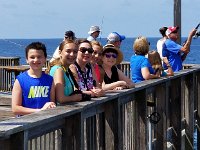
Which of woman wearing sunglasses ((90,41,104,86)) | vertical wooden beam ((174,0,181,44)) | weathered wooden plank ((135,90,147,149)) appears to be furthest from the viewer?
vertical wooden beam ((174,0,181,44))

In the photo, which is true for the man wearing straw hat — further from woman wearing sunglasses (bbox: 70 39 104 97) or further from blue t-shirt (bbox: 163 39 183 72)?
woman wearing sunglasses (bbox: 70 39 104 97)

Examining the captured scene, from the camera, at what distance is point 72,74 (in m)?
4.92

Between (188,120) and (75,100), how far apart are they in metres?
4.94

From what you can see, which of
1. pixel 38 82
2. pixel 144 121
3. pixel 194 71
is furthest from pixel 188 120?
pixel 38 82

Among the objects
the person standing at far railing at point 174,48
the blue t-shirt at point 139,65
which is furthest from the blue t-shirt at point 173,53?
the blue t-shirt at point 139,65

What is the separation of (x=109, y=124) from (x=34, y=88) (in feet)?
3.71

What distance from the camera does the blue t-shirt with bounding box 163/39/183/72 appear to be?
29.5 feet

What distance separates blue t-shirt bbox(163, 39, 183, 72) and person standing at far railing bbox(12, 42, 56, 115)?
4.64m

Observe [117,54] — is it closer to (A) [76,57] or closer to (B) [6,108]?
(A) [76,57]

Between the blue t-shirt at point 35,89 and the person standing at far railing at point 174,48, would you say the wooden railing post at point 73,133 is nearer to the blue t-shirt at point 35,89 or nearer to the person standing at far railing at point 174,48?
the blue t-shirt at point 35,89

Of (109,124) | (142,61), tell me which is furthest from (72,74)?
(142,61)

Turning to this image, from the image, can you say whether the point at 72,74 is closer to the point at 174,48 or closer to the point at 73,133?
the point at 73,133

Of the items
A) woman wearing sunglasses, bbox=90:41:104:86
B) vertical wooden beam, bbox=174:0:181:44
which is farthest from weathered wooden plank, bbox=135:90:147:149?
vertical wooden beam, bbox=174:0:181:44

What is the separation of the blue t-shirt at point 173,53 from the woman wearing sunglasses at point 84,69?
3.83m
